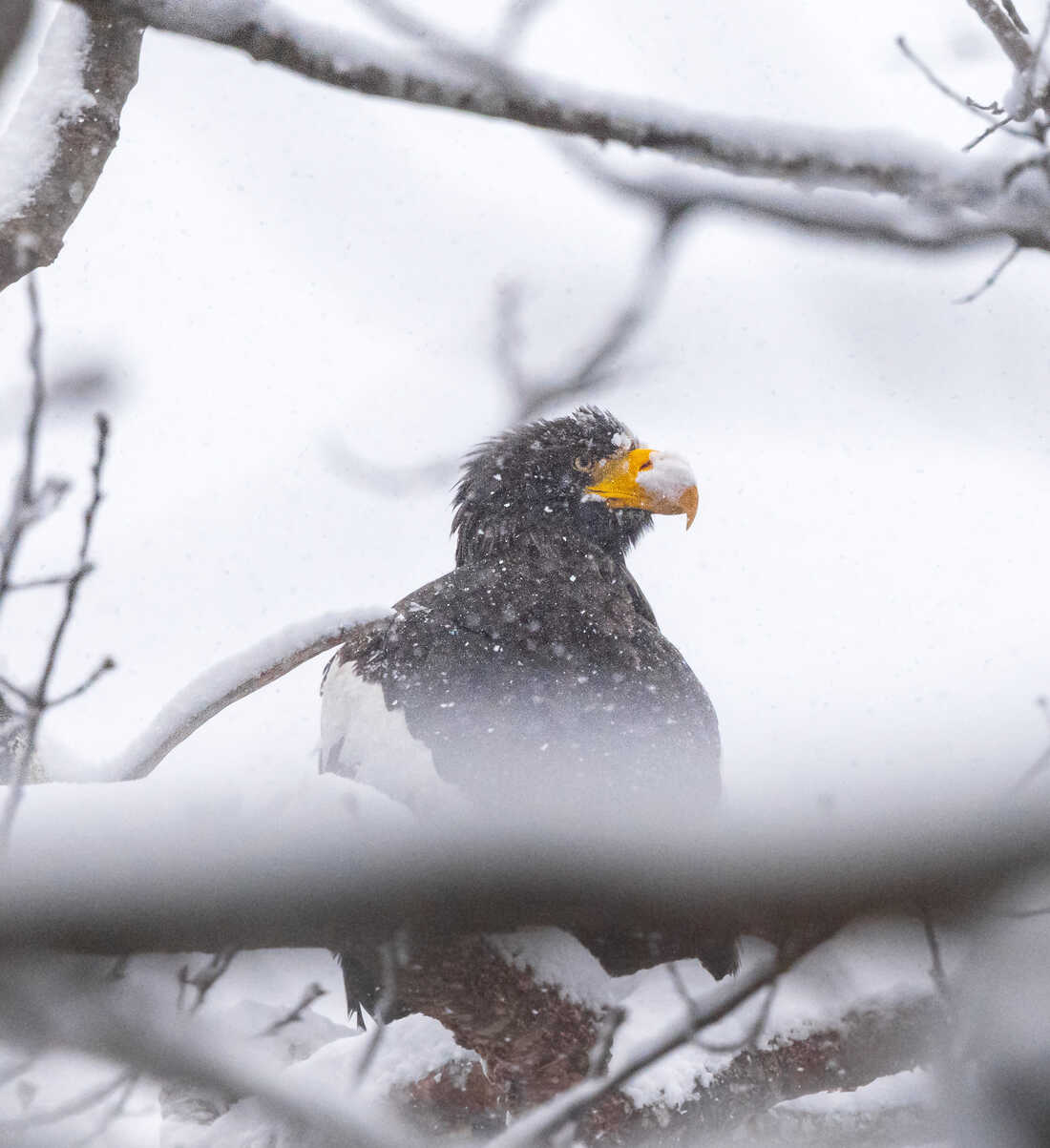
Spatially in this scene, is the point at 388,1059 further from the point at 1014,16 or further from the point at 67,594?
the point at 1014,16

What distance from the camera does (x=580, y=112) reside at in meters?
1.75

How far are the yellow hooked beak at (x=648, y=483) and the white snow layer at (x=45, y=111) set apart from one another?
238 cm

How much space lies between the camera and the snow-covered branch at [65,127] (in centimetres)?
236

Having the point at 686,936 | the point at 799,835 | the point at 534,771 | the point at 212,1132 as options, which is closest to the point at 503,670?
the point at 534,771

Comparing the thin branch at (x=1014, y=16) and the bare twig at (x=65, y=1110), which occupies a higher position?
the thin branch at (x=1014, y=16)

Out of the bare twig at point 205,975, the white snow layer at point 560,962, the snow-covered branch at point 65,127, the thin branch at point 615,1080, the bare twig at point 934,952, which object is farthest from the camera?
the snow-covered branch at point 65,127

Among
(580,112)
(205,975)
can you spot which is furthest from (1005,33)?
(205,975)

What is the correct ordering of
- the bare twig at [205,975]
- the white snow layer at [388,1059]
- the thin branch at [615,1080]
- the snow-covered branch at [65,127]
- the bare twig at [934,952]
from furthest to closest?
the white snow layer at [388,1059], the snow-covered branch at [65,127], the thin branch at [615,1080], the bare twig at [205,975], the bare twig at [934,952]

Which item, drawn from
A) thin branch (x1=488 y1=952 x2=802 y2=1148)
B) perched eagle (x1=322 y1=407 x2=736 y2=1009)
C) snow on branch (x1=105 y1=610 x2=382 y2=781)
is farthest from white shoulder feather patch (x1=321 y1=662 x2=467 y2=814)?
thin branch (x1=488 y1=952 x2=802 y2=1148)

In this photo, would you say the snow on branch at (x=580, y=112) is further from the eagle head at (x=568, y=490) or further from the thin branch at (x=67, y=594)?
the eagle head at (x=568, y=490)

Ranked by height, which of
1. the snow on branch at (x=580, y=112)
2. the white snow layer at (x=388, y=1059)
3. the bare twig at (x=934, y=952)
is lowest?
the white snow layer at (x=388, y=1059)

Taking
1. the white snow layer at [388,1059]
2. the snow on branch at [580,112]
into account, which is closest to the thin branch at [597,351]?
the snow on branch at [580,112]

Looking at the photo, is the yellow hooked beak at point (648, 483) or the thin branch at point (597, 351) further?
the yellow hooked beak at point (648, 483)

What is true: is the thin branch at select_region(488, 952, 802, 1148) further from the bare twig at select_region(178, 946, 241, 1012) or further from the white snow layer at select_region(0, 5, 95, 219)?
the white snow layer at select_region(0, 5, 95, 219)
